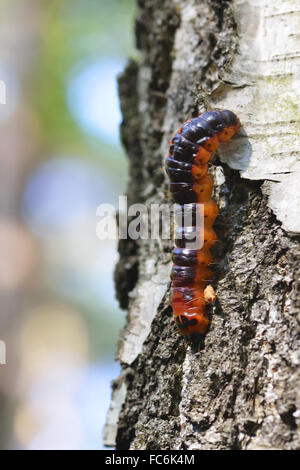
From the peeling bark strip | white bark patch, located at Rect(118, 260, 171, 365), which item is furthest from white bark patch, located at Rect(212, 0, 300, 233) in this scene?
white bark patch, located at Rect(118, 260, 171, 365)

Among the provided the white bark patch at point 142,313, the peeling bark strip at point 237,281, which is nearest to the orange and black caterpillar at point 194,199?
the peeling bark strip at point 237,281

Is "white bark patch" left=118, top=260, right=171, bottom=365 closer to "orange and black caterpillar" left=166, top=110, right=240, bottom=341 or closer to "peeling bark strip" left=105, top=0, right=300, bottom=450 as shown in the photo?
"peeling bark strip" left=105, top=0, right=300, bottom=450

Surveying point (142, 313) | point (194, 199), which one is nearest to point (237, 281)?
point (194, 199)

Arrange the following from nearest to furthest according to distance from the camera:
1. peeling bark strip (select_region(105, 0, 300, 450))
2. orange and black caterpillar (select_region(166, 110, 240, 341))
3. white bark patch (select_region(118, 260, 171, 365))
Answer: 1. peeling bark strip (select_region(105, 0, 300, 450))
2. orange and black caterpillar (select_region(166, 110, 240, 341))
3. white bark patch (select_region(118, 260, 171, 365))

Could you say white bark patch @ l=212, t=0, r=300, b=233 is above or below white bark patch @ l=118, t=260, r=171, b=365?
above

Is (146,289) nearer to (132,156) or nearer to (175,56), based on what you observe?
(132,156)

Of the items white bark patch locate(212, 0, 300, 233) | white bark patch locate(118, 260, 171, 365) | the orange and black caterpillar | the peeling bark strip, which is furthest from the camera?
white bark patch locate(118, 260, 171, 365)

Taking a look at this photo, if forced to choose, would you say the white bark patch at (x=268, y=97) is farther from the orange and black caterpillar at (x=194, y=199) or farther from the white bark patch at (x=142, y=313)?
the white bark patch at (x=142, y=313)
